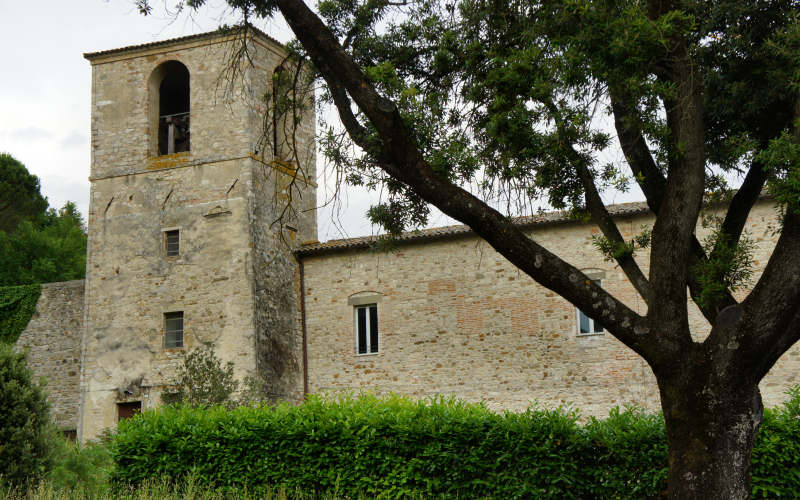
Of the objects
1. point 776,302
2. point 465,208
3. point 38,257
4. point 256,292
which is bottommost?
point 776,302

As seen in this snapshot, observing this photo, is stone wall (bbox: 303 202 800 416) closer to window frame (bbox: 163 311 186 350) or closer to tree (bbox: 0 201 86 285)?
window frame (bbox: 163 311 186 350)

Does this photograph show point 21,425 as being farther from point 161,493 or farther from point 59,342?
Answer: point 59,342

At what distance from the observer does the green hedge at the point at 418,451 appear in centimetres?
894

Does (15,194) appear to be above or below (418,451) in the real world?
above

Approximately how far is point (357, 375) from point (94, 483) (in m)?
7.64

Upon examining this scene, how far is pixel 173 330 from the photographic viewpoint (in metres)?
19.8

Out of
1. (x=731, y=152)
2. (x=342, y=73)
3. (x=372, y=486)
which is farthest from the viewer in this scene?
(x=372, y=486)

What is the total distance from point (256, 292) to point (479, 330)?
16.4 feet

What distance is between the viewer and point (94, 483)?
1245 cm

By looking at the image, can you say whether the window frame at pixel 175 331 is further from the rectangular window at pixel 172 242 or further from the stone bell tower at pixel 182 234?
the rectangular window at pixel 172 242

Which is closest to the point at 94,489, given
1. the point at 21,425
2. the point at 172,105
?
the point at 21,425

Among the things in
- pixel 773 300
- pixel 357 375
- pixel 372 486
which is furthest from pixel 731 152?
pixel 357 375

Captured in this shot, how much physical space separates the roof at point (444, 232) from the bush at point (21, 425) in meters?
6.88

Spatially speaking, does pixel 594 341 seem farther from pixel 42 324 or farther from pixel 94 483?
pixel 42 324
